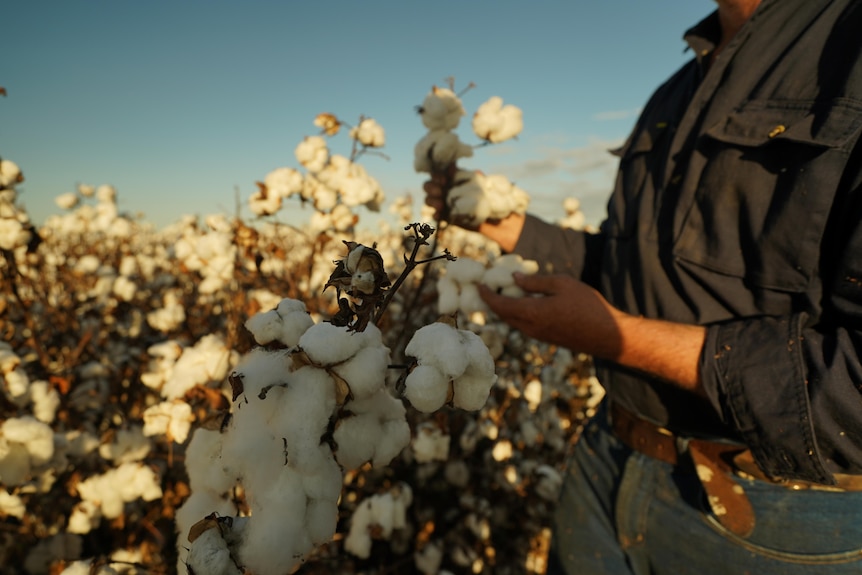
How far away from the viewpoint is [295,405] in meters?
0.67

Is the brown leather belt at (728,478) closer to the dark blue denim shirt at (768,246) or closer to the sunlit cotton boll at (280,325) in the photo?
the dark blue denim shirt at (768,246)

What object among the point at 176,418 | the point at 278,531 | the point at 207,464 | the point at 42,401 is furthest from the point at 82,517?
the point at 278,531

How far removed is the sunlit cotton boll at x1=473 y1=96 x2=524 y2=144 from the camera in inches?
83.4

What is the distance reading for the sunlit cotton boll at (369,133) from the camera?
243 cm

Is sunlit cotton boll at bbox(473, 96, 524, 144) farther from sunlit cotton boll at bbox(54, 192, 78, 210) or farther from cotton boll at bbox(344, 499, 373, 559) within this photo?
sunlit cotton boll at bbox(54, 192, 78, 210)

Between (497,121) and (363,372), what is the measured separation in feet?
5.62

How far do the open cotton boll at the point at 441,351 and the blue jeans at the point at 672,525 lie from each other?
1.17 metres

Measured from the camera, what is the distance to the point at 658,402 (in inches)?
60.8

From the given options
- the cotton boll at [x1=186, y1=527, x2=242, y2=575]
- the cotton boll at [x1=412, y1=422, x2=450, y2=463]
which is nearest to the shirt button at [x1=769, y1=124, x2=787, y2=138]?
the cotton boll at [x1=186, y1=527, x2=242, y2=575]

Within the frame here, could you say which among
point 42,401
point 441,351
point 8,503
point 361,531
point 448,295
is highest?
point 441,351

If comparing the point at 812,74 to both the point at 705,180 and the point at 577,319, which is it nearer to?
the point at 705,180

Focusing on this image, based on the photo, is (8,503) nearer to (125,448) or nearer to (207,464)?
(125,448)

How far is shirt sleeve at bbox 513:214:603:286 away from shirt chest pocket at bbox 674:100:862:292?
2.31 ft

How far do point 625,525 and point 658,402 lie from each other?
0.48m
